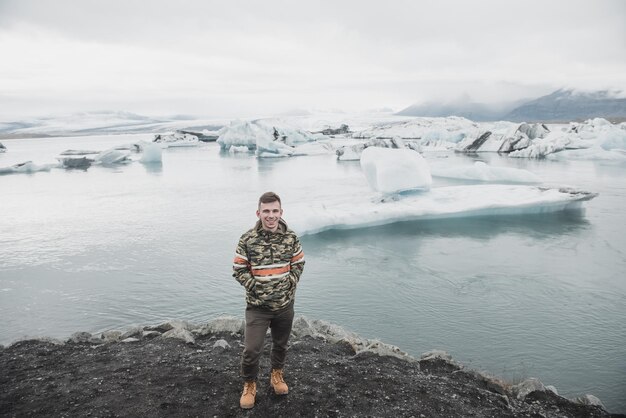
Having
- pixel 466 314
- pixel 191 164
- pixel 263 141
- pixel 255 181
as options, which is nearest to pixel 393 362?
pixel 466 314

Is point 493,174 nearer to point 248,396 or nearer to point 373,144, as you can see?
point 373,144

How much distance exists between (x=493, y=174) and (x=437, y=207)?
7171 mm

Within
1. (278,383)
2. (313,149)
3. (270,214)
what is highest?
(270,214)

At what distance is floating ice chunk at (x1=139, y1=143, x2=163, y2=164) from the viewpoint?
86.8 feet

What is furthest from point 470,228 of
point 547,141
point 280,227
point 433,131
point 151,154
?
point 433,131

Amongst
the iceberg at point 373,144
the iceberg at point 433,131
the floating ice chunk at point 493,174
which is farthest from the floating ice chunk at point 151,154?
the iceberg at point 433,131

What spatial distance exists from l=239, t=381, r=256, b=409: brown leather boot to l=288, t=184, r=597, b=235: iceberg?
606cm

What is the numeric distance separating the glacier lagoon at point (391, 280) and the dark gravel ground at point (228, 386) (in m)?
1.00

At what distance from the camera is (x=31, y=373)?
131 inches

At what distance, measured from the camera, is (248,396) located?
2.74m

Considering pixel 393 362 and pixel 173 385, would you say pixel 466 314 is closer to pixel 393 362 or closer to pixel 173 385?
pixel 393 362

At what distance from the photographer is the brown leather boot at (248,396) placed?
2719mm

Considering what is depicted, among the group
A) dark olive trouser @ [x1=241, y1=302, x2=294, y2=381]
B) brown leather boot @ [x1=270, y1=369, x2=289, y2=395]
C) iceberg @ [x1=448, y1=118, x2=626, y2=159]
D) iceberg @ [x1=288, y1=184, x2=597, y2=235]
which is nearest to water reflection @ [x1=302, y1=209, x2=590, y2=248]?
iceberg @ [x1=288, y1=184, x2=597, y2=235]

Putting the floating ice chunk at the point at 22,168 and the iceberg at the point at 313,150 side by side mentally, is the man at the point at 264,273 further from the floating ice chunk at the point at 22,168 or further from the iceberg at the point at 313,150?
the iceberg at the point at 313,150
